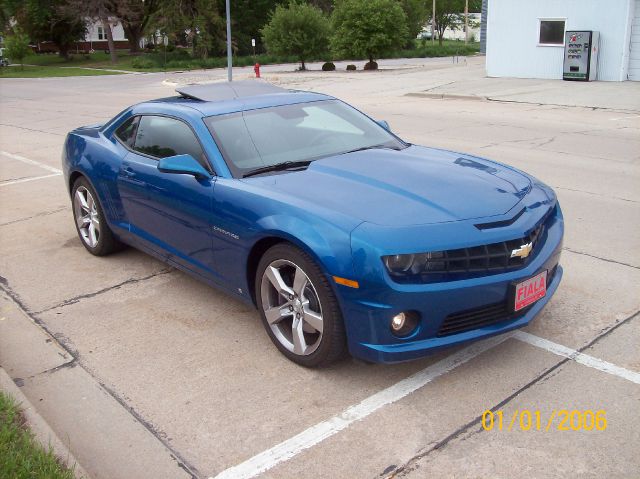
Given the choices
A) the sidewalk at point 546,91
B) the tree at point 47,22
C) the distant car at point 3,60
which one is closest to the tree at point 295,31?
the sidewalk at point 546,91

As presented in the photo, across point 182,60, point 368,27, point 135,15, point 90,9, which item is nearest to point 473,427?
point 368,27

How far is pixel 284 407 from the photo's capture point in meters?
3.52

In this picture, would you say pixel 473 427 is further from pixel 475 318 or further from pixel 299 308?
pixel 299 308

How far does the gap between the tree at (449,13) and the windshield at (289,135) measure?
70980 millimetres

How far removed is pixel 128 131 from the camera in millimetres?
5488

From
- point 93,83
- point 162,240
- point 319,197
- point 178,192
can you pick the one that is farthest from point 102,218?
point 93,83

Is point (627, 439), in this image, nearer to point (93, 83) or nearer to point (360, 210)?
point (360, 210)

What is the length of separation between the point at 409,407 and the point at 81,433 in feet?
5.46

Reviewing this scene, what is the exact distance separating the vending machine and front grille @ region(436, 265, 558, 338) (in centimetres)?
2122

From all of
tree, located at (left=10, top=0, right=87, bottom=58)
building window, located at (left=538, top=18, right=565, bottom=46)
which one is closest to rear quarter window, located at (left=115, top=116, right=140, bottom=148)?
building window, located at (left=538, top=18, right=565, bottom=46)

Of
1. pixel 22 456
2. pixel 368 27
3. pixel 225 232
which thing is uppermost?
pixel 368 27

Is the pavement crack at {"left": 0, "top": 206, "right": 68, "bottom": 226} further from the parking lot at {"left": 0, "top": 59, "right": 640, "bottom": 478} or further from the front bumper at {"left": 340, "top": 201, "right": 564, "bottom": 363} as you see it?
the front bumper at {"left": 340, "top": 201, "right": 564, "bottom": 363}

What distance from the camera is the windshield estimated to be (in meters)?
4.45

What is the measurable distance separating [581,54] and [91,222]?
20.6 metres
